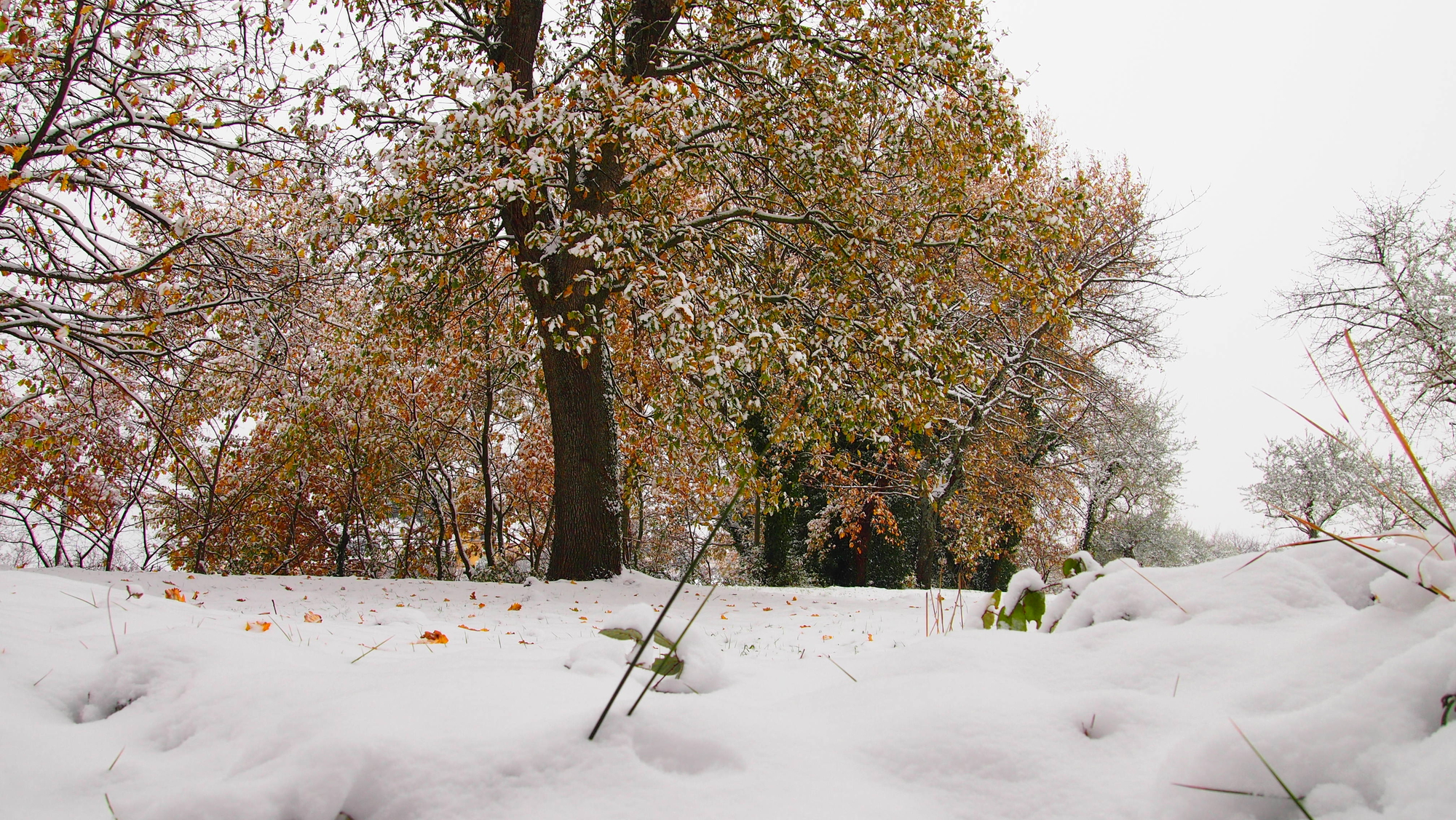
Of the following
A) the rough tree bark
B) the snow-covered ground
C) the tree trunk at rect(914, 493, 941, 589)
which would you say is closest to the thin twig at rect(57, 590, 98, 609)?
the snow-covered ground

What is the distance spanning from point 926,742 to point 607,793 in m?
0.55

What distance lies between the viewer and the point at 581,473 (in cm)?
816

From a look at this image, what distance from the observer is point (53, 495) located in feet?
40.3

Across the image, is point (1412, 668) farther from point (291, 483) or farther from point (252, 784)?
point (291, 483)

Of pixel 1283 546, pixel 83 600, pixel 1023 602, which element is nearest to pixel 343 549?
pixel 83 600

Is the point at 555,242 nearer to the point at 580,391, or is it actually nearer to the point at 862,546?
the point at 580,391

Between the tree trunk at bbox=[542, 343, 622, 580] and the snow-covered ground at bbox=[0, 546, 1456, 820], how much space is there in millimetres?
6197

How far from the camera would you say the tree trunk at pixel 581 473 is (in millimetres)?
8125

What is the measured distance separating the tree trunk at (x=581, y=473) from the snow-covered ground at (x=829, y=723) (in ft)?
20.3

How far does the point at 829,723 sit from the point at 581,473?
7.00 m

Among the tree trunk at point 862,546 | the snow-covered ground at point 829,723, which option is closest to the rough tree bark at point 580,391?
the snow-covered ground at point 829,723

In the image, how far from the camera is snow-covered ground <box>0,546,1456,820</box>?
954 mm

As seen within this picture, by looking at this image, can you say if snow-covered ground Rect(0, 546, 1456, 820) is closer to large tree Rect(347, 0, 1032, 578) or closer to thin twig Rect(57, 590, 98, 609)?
thin twig Rect(57, 590, 98, 609)

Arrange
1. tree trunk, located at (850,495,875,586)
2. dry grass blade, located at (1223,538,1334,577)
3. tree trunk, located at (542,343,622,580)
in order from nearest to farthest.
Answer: dry grass blade, located at (1223,538,1334,577)
tree trunk, located at (542,343,622,580)
tree trunk, located at (850,495,875,586)
